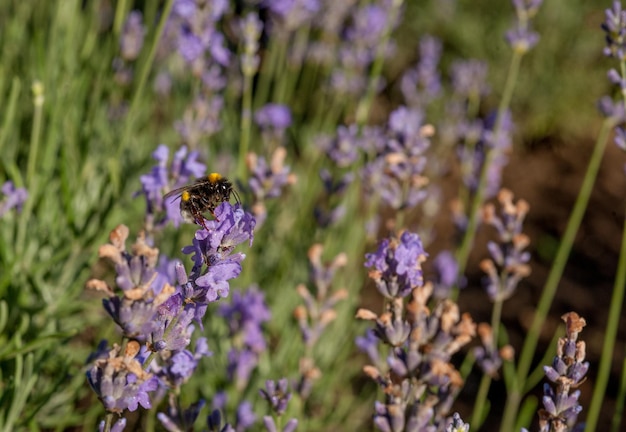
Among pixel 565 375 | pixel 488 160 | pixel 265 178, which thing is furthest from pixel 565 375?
pixel 488 160

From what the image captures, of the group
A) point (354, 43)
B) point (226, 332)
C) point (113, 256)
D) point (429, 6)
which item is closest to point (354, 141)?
point (226, 332)

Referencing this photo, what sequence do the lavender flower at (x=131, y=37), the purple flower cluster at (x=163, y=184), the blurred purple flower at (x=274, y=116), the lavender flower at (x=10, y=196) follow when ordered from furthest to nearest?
the blurred purple flower at (x=274, y=116) → the lavender flower at (x=131, y=37) → the lavender flower at (x=10, y=196) → the purple flower cluster at (x=163, y=184)

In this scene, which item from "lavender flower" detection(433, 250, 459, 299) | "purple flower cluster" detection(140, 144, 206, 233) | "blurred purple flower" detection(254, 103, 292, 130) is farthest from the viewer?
"blurred purple flower" detection(254, 103, 292, 130)

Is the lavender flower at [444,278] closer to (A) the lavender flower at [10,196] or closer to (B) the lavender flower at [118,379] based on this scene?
(A) the lavender flower at [10,196]

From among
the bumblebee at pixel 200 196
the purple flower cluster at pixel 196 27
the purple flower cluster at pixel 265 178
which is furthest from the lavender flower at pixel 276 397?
the purple flower cluster at pixel 196 27

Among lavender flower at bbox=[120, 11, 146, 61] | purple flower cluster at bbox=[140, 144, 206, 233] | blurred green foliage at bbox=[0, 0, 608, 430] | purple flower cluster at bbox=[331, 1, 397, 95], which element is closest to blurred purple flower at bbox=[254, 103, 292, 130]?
blurred green foliage at bbox=[0, 0, 608, 430]

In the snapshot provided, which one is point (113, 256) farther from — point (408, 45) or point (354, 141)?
point (408, 45)

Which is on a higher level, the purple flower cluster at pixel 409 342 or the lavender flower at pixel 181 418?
the purple flower cluster at pixel 409 342

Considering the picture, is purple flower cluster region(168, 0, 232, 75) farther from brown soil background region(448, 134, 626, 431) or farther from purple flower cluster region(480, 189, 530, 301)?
brown soil background region(448, 134, 626, 431)

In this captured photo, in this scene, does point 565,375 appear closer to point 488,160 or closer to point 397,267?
point 397,267
